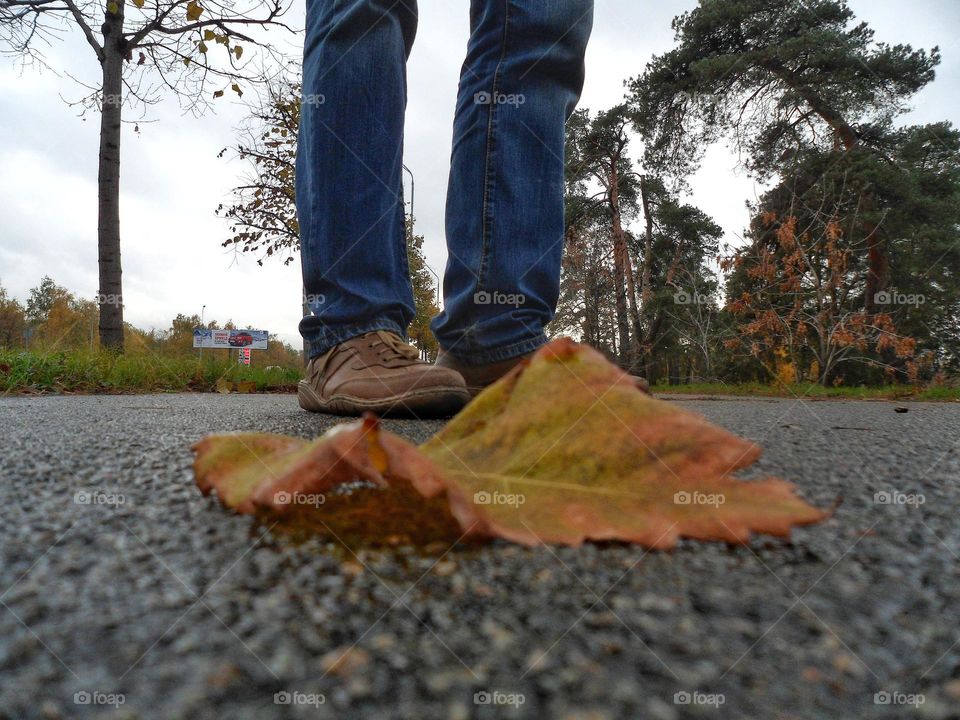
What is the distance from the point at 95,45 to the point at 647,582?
9406mm

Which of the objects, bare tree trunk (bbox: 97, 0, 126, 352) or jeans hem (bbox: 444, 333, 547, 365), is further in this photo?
bare tree trunk (bbox: 97, 0, 126, 352)

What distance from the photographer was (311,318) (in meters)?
1.56

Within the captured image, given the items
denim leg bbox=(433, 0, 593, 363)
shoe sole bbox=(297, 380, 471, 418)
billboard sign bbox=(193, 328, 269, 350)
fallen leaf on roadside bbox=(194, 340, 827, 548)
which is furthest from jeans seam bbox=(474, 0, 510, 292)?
billboard sign bbox=(193, 328, 269, 350)

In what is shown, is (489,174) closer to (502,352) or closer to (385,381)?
(502,352)

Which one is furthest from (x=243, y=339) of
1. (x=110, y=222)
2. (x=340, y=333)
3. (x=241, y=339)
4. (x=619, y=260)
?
(x=340, y=333)

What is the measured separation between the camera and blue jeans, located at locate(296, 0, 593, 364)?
4.72 ft

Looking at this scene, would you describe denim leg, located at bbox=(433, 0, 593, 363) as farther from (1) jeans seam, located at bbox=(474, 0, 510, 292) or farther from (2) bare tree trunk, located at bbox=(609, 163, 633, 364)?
(2) bare tree trunk, located at bbox=(609, 163, 633, 364)

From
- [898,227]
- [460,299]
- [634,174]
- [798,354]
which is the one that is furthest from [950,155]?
[460,299]

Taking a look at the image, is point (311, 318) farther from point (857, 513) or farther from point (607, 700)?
point (607, 700)

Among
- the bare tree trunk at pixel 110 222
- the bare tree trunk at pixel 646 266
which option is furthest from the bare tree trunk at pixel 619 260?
the bare tree trunk at pixel 110 222

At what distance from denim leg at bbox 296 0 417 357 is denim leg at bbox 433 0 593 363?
0.17 metres

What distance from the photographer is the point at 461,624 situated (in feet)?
1.15

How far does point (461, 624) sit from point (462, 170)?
1336mm

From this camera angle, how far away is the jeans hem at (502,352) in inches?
58.1
